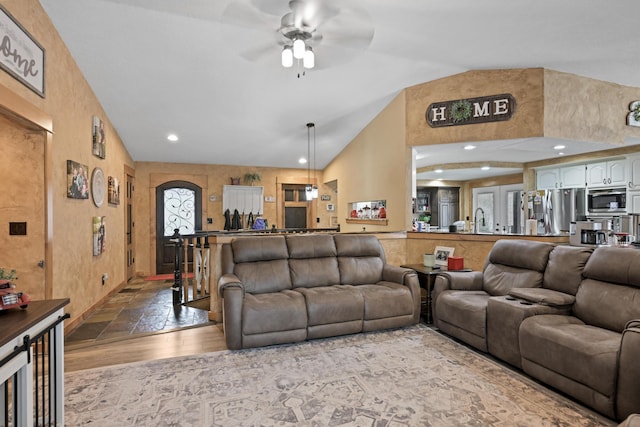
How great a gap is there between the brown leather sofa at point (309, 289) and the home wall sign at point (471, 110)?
199cm

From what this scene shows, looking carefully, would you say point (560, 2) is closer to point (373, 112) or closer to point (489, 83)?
point (489, 83)

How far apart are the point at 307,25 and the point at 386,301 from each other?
8.98 ft

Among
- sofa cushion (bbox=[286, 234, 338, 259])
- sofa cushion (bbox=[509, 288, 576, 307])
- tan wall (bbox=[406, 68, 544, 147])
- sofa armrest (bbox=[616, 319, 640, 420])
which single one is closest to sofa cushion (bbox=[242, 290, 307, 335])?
sofa cushion (bbox=[286, 234, 338, 259])

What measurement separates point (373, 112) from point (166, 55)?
3.23 m

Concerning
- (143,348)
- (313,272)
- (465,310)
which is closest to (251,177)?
(313,272)

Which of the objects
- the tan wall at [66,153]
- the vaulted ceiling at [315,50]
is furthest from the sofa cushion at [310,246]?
the tan wall at [66,153]

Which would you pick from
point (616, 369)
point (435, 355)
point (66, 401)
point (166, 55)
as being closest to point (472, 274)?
point (435, 355)

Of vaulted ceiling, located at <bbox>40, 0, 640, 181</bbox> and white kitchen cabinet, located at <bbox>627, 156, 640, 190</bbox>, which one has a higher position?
vaulted ceiling, located at <bbox>40, 0, 640, 181</bbox>

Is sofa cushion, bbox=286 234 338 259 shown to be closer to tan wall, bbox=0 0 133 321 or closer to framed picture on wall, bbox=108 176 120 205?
tan wall, bbox=0 0 133 321

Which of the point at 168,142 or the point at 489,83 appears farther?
the point at 168,142

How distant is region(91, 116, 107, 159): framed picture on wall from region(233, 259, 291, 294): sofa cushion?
274 cm

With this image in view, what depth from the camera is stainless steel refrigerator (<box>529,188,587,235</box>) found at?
572 cm

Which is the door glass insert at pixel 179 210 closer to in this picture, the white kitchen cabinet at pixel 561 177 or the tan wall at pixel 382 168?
the tan wall at pixel 382 168

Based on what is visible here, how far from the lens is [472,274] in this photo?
146 inches
